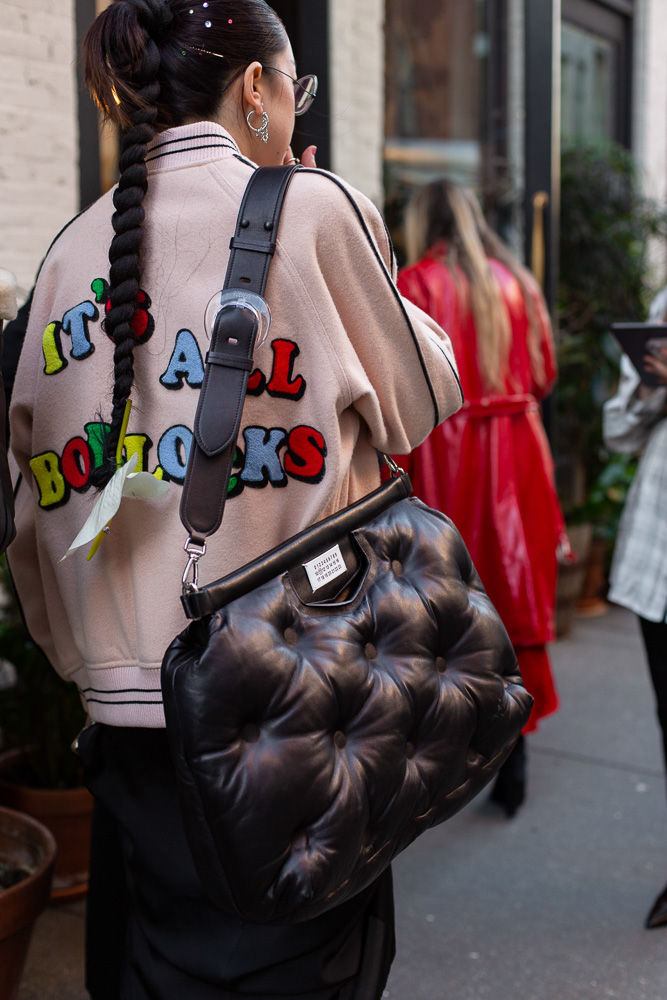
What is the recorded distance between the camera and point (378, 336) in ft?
4.27

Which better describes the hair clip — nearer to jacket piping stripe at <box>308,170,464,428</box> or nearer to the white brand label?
jacket piping stripe at <box>308,170,464,428</box>

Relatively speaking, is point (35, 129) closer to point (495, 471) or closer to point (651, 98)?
point (495, 471)

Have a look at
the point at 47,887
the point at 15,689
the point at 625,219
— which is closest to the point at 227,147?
the point at 47,887

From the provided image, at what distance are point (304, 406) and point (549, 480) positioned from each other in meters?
2.15

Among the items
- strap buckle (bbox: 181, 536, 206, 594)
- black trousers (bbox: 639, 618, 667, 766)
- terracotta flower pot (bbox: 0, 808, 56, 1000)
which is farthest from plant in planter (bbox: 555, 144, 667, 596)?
strap buckle (bbox: 181, 536, 206, 594)

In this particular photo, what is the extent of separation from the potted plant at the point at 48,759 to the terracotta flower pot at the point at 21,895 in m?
0.50

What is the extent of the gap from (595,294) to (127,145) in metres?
4.58

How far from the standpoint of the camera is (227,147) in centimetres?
130

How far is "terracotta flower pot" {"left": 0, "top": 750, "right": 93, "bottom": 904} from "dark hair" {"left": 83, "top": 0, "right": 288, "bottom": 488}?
161 cm

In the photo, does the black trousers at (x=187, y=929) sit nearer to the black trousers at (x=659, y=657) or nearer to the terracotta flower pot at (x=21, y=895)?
the terracotta flower pot at (x=21, y=895)

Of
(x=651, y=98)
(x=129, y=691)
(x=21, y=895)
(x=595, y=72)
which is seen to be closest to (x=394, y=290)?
A: (x=129, y=691)

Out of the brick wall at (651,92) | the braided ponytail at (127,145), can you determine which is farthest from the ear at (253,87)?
the brick wall at (651,92)

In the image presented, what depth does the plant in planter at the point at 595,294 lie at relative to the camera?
543 centimetres

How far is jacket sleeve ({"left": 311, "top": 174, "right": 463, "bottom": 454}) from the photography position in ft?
4.12
